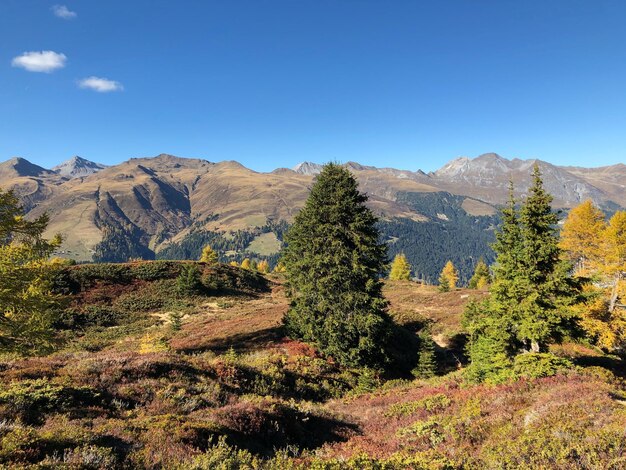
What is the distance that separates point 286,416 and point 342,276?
1094 centimetres

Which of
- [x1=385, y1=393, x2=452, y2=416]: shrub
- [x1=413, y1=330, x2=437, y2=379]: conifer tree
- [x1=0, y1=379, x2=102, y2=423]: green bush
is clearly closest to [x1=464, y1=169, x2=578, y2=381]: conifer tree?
[x1=385, y1=393, x2=452, y2=416]: shrub

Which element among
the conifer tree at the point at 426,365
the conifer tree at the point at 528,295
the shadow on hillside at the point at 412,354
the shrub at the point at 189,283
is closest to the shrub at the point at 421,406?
the conifer tree at the point at 528,295

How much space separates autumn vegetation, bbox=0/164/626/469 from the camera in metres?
7.38

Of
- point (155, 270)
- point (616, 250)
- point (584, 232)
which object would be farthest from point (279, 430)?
point (155, 270)

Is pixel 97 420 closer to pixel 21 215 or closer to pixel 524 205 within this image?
pixel 21 215

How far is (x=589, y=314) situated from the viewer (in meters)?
25.5

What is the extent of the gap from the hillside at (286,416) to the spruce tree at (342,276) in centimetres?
165

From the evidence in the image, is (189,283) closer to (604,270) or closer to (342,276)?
(342,276)

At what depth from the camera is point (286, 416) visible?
11.2m

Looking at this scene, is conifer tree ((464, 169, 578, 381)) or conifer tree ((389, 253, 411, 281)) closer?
conifer tree ((464, 169, 578, 381))

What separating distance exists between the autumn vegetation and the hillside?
2.4 inches

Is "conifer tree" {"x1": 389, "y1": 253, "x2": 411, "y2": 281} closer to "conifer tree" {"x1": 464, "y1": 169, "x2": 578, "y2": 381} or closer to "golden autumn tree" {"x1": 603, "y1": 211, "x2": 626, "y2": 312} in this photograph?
"golden autumn tree" {"x1": 603, "y1": 211, "x2": 626, "y2": 312}

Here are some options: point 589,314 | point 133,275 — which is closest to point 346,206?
point 589,314

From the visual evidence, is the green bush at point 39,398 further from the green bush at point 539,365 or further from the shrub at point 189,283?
the shrub at point 189,283
